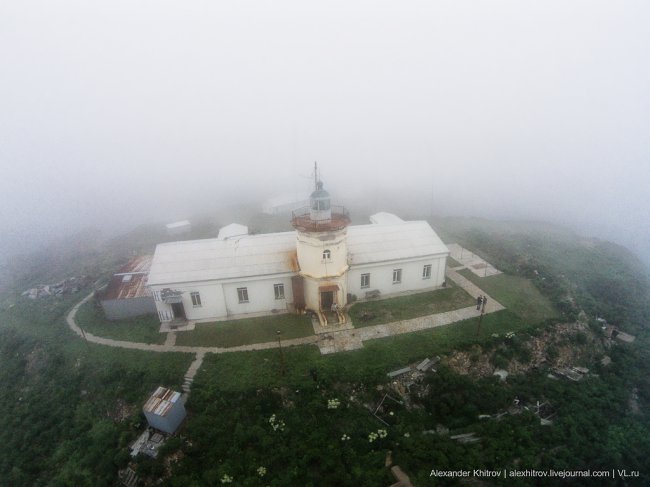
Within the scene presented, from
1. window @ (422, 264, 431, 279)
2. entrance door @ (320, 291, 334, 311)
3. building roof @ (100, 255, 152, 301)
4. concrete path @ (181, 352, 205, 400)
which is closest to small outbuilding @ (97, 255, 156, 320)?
building roof @ (100, 255, 152, 301)

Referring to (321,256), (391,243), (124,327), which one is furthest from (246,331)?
(391,243)

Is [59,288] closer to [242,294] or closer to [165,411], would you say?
[242,294]

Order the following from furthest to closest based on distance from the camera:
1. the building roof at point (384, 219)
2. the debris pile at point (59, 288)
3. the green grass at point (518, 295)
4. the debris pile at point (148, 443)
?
the building roof at point (384, 219), the debris pile at point (59, 288), the green grass at point (518, 295), the debris pile at point (148, 443)

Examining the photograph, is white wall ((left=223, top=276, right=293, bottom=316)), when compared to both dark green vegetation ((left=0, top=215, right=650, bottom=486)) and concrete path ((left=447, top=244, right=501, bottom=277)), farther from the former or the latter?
concrete path ((left=447, top=244, right=501, bottom=277))

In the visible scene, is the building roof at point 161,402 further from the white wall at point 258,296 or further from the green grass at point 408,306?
the green grass at point 408,306

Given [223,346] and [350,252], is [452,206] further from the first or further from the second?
[223,346]

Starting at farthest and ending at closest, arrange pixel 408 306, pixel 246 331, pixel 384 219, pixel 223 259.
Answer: pixel 384 219, pixel 408 306, pixel 223 259, pixel 246 331

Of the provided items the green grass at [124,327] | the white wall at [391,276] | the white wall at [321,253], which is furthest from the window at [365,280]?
the green grass at [124,327]
